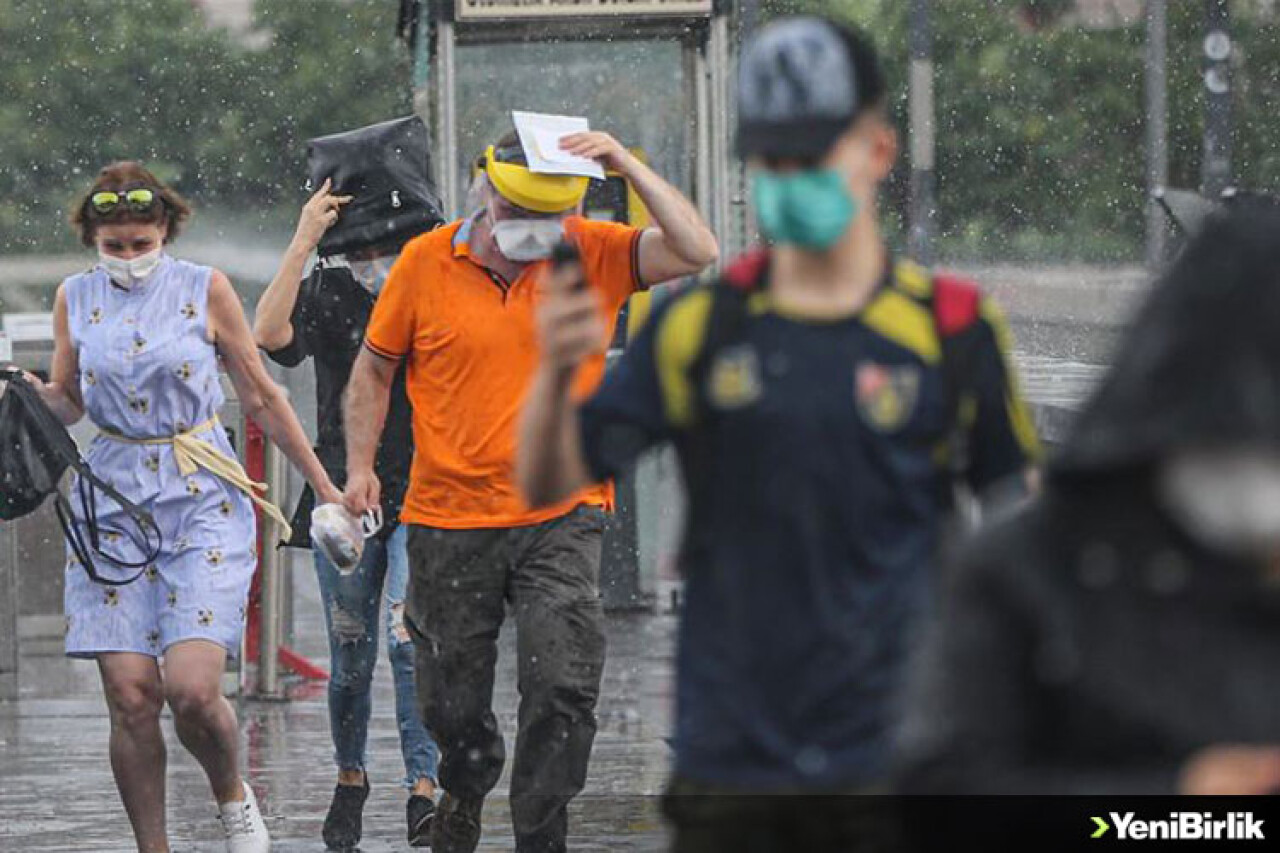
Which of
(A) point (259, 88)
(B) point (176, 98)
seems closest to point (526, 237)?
(B) point (176, 98)

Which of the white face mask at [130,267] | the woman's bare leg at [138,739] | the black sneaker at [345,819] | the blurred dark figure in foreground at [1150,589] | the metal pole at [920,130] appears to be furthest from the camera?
the metal pole at [920,130]

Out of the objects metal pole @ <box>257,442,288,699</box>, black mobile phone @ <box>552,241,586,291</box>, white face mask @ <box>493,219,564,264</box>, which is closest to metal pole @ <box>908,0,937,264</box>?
metal pole @ <box>257,442,288,699</box>

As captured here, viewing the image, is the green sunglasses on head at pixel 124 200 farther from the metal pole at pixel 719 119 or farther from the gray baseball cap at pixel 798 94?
the metal pole at pixel 719 119

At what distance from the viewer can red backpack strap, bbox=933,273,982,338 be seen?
13.1 feet

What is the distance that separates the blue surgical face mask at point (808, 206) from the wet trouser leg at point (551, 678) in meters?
3.40

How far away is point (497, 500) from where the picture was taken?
23.6ft

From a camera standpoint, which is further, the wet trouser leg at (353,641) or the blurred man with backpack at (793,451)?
the wet trouser leg at (353,641)

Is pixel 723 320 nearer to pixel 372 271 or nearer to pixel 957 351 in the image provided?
pixel 957 351

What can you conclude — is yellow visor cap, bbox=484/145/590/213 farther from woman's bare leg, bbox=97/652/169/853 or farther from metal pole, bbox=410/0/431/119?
metal pole, bbox=410/0/431/119

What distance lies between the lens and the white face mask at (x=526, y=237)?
7.13 m

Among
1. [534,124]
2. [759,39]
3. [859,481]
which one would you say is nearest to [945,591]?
[859,481]

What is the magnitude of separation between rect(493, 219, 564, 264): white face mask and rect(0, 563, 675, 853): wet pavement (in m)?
1.60

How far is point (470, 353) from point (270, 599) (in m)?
4.77

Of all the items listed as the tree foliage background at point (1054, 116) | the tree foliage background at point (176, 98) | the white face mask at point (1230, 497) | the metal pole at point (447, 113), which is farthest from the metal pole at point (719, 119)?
the tree foliage background at point (176, 98)
